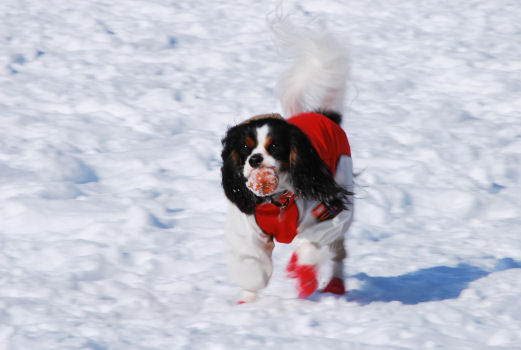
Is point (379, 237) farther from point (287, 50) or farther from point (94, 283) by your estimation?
point (94, 283)

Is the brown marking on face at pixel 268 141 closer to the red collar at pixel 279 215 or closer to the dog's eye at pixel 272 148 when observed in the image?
the dog's eye at pixel 272 148

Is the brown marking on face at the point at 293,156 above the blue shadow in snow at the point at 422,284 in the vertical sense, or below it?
above

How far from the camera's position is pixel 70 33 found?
642 cm

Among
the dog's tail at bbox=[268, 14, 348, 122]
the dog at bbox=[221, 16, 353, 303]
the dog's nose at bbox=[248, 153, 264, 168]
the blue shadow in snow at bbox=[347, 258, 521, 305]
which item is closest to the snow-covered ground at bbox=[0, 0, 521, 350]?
the blue shadow in snow at bbox=[347, 258, 521, 305]

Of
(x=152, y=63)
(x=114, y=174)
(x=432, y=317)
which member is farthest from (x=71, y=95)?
(x=432, y=317)

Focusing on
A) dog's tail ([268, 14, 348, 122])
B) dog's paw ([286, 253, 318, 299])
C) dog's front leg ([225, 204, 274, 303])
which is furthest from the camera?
dog's tail ([268, 14, 348, 122])

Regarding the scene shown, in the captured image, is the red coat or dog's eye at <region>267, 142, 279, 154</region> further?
the red coat

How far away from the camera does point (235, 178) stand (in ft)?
7.94

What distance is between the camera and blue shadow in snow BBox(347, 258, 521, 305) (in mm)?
2725

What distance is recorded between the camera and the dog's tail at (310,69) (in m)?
3.06

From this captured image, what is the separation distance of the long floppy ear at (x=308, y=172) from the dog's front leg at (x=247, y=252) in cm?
24

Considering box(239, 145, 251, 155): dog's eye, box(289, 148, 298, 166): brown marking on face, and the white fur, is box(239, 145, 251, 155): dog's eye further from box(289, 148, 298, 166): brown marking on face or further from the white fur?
box(289, 148, 298, 166): brown marking on face

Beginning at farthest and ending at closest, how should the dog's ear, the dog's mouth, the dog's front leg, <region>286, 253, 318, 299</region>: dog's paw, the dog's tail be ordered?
the dog's tail
<region>286, 253, 318, 299</region>: dog's paw
the dog's front leg
the dog's ear
the dog's mouth

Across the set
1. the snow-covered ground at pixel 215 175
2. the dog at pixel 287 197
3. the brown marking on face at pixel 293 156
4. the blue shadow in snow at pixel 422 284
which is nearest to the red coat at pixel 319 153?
the dog at pixel 287 197
